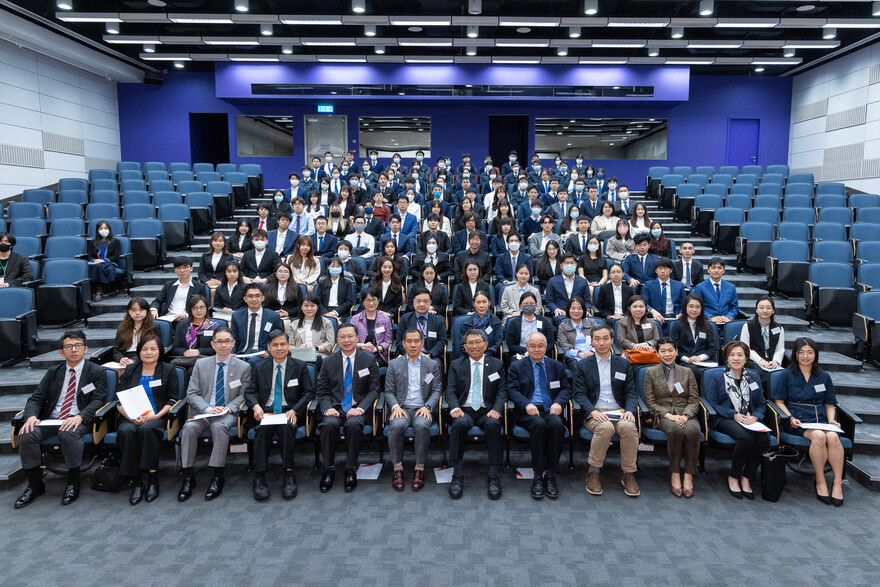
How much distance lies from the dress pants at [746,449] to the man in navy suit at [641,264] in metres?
2.40

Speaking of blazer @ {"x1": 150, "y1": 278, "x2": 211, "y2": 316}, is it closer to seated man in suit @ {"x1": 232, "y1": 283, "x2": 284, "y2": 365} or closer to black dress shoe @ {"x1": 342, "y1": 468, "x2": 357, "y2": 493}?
seated man in suit @ {"x1": 232, "y1": 283, "x2": 284, "y2": 365}

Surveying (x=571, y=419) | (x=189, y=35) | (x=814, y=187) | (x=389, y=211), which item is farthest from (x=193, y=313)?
(x=814, y=187)

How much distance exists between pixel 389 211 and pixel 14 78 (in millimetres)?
7551

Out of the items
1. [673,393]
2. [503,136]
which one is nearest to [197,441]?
[673,393]

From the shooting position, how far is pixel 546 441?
376 cm

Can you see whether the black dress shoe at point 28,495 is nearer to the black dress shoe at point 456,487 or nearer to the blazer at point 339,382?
the blazer at point 339,382

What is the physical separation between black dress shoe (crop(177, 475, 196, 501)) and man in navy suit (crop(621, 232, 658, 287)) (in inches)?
178

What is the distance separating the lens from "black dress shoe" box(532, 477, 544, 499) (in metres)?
3.60

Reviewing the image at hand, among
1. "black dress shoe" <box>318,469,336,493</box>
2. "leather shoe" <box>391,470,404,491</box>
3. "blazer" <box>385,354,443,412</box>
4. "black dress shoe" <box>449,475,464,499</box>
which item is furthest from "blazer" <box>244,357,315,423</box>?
"black dress shoe" <box>449,475,464,499</box>

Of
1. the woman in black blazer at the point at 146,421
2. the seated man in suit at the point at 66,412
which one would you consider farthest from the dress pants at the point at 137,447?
the seated man in suit at the point at 66,412

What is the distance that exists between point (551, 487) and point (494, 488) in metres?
0.39

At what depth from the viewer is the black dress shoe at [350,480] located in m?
3.70

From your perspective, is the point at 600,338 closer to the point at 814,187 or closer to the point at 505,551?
the point at 505,551

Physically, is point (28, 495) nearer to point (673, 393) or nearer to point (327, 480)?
point (327, 480)
